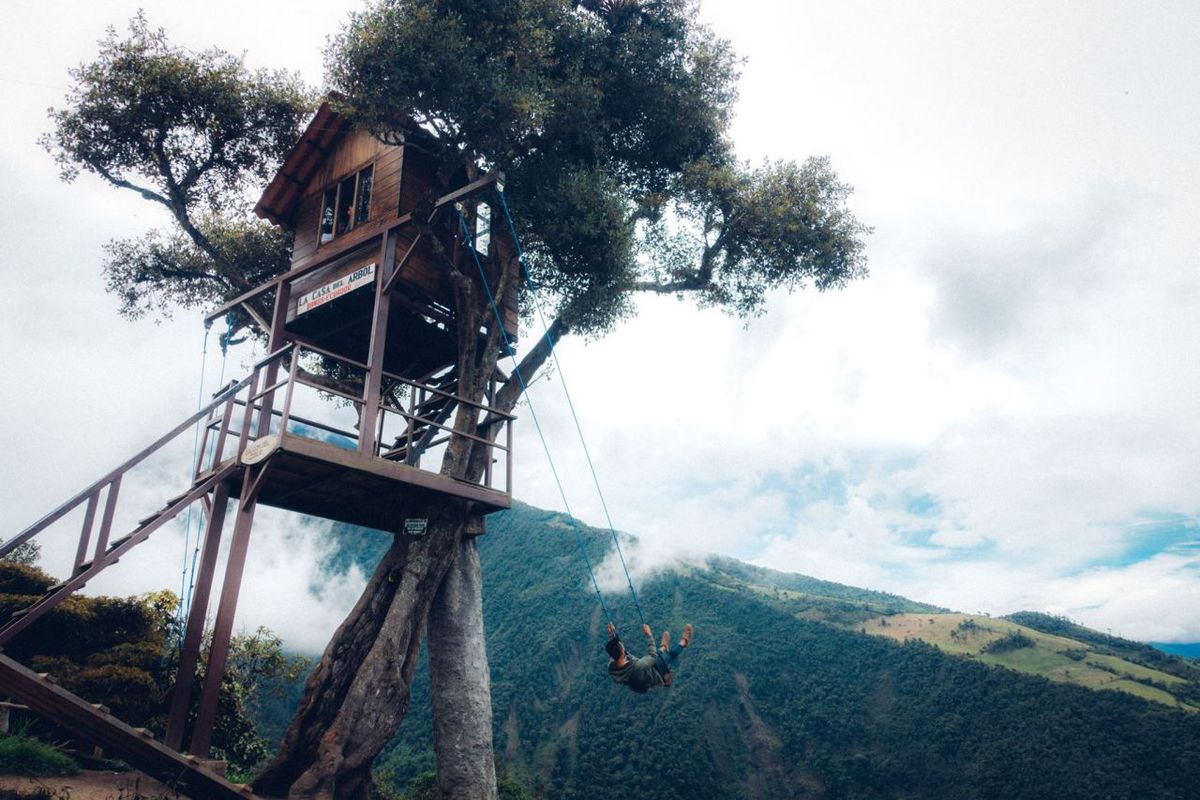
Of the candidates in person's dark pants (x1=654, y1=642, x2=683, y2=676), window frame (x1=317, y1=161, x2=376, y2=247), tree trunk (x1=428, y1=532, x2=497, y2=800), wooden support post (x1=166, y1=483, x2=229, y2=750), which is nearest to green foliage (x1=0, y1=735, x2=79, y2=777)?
wooden support post (x1=166, y1=483, x2=229, y2=750)

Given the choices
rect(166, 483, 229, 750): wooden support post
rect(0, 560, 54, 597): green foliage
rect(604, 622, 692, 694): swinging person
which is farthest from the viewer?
rect(0, 560, 54, 597): green foliage

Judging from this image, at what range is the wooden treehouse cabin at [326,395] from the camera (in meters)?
9.63

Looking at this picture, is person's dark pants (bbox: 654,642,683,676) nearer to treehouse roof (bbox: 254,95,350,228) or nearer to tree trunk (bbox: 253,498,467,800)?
tree trunk (bbox: 253,498,467,800)

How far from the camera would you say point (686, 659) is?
374ft

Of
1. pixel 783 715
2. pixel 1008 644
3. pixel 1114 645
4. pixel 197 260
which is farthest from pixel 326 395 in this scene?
pixel 1114 645

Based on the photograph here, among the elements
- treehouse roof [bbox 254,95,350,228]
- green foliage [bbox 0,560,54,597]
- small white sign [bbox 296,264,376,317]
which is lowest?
green foliage [bbox 0,560,54,597]

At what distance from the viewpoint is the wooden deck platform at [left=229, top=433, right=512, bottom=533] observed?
1034 cm

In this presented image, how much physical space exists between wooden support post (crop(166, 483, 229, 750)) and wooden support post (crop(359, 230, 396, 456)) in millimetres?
2814

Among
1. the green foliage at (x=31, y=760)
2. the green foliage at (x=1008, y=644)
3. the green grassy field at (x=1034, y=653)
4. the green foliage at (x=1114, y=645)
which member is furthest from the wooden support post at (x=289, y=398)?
the green foliage at (x=1114, y=645)

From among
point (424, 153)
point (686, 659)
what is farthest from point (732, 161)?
point (686, 659)

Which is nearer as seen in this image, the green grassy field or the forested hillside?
the forested hillside

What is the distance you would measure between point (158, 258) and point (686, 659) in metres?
110

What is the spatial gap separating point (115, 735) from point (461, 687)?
17.2 feet

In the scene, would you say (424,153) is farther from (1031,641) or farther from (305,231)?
(1031,641)
